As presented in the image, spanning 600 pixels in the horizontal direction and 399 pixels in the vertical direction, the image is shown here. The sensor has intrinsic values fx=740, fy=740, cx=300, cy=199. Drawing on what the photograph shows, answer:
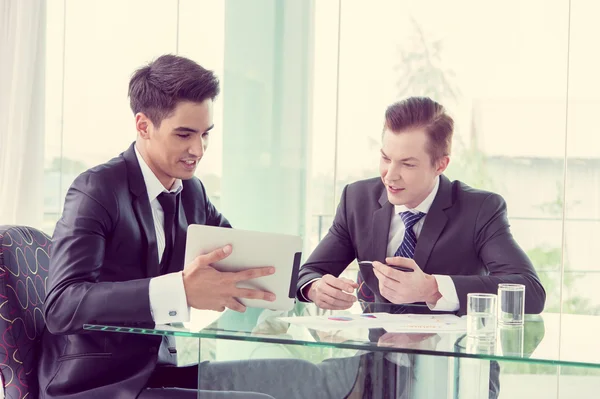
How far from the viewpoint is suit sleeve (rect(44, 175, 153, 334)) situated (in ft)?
6.51

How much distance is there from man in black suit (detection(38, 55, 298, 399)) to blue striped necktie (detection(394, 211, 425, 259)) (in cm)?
74

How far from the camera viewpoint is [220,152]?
15.3ft

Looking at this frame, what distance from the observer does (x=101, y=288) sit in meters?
2.01

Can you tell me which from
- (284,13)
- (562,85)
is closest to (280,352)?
(284,13)

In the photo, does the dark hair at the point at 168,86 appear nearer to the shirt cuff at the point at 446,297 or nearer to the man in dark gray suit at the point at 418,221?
the man in dark gray suit at the point at 418,221

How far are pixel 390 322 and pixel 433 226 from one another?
0.80 metres

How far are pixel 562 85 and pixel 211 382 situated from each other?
140 inches

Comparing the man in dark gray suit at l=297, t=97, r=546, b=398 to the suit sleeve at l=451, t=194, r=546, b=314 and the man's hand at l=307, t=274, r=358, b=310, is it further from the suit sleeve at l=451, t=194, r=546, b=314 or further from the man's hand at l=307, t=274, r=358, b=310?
the man's hand at l=307, t=274, r=358, b=310

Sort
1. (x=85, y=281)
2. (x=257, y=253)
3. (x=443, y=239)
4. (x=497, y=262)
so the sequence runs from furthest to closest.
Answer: (x=443, y=239) → (x=497, y=262) → (x=85, y=281) → (x=257, y=253)

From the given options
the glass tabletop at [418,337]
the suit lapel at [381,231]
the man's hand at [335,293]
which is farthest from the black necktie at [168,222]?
the suit lapel at [381,231]

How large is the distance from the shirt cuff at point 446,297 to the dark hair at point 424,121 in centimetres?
65

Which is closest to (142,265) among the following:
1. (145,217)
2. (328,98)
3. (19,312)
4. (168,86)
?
(145,217)

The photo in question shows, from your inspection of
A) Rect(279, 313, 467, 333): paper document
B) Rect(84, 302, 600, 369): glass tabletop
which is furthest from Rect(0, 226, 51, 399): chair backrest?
Rect(279, 313, 467, 333): paper document

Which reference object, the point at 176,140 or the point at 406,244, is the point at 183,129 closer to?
the point at 176,140
